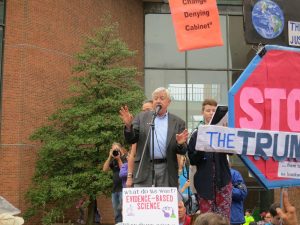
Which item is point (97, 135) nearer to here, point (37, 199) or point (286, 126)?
point (37, 199)

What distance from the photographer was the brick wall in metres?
16.9

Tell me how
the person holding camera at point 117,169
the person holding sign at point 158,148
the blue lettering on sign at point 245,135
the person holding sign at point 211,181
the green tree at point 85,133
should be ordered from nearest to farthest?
1. the blue lettering on sign at point 245,135
2. the person holding sign at point 211,181
3. the person holding sign at point 158,148
4. the person holding camera at point 117,169
5. the green tree at point 85,133

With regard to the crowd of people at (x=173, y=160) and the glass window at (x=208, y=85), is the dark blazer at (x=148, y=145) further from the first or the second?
the glass window at (x=208, y=85)

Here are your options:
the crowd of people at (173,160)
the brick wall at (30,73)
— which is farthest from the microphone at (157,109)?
the brick wall at (30,73)

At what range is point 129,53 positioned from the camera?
1744 cm

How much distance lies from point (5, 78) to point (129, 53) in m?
4.14

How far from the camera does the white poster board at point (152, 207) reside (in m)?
4.75

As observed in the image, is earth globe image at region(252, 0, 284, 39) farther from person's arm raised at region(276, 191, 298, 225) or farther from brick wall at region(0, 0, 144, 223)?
brick wall at region(0, 0, 144, 223)

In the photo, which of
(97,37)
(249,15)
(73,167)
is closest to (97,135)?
(73,167)

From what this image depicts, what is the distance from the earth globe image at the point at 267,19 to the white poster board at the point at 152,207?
1.61 m

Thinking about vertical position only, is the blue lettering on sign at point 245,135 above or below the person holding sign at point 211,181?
above

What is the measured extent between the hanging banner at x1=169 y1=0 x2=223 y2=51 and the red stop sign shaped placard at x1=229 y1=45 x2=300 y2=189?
1.23 metres

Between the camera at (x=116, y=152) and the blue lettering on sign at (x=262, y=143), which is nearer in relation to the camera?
the blue lettering on sign at (x=262, y=143)

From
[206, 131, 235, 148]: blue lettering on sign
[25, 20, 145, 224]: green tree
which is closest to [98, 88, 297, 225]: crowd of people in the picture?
[206, 131, 235, 148]: blue lettering on sign
